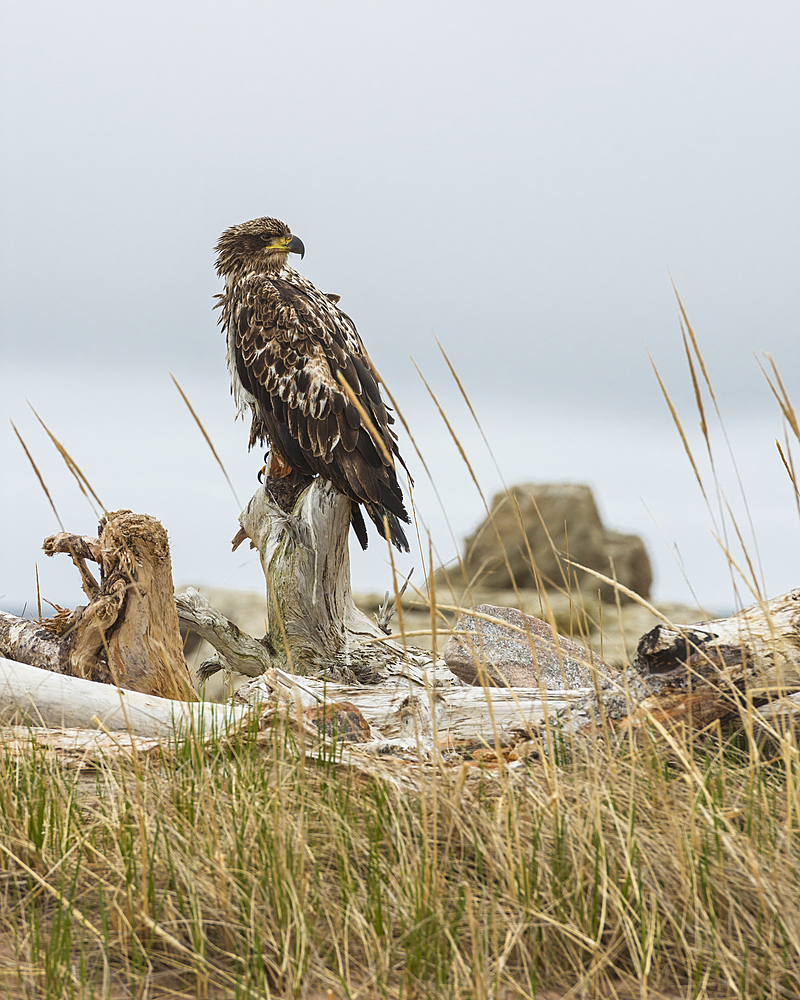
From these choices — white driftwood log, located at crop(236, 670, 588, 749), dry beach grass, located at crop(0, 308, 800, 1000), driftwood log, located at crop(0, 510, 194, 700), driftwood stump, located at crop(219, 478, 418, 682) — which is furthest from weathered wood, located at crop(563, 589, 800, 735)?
driftwood stump, located at crop(219, 478, 418, 682)

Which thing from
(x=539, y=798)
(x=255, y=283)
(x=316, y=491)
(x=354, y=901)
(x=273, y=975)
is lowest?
(x=273, y=975)

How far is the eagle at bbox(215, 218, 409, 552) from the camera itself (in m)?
5.59

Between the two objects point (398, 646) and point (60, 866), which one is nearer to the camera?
point (60, 866)

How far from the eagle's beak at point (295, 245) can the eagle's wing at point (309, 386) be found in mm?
241

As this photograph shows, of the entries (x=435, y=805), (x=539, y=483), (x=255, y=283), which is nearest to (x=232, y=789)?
(x=435, y=805)

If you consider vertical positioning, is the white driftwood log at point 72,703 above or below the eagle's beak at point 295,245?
below

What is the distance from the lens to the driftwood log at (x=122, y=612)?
4535 mm

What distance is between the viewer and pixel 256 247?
6.07m

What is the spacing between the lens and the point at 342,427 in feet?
18.3

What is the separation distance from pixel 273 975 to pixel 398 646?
160 inches

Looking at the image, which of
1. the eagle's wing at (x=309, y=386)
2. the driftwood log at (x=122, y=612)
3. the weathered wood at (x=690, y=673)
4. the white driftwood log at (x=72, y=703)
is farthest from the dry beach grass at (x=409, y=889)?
the eagle's wing at (x=309, y=386)

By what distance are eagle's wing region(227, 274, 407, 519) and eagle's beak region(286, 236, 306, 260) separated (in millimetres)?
241

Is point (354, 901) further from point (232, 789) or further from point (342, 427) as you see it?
point (342, 427)

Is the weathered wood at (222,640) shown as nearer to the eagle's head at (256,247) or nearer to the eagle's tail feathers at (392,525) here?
the eagle's tail feathers at (392,525)
